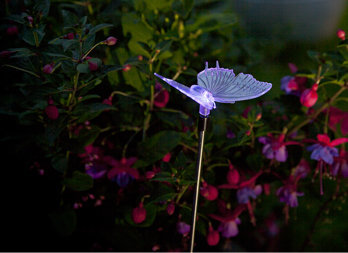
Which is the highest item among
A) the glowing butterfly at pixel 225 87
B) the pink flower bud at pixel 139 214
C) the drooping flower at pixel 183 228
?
the glowing butterfly at pixel 225 87

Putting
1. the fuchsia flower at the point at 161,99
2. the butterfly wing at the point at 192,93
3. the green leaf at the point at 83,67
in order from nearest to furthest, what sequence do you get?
1. the butterfly wing at the point at 192,93
2. the green leaf at the point at 83,67
3. the fuchsia flower at the point at 161,99

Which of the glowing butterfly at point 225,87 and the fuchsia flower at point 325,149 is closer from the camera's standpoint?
the glowing butterfly at point 225,87

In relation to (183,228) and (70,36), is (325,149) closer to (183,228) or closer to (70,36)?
(183,228)

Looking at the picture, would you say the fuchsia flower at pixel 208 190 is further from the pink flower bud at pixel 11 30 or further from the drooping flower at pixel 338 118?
the pink flower bud at pixel 11 30

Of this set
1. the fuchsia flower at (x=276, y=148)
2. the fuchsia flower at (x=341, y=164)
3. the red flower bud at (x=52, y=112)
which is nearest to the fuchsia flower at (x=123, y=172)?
the red flower bud at (x=52, y=112)

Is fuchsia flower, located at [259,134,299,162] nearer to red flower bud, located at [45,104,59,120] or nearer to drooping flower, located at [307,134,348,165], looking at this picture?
drooping flower, located at [307,134,348,165]

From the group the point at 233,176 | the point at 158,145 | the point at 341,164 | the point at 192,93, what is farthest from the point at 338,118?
the point at 192,93

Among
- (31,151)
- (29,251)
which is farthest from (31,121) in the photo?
(29,251)
